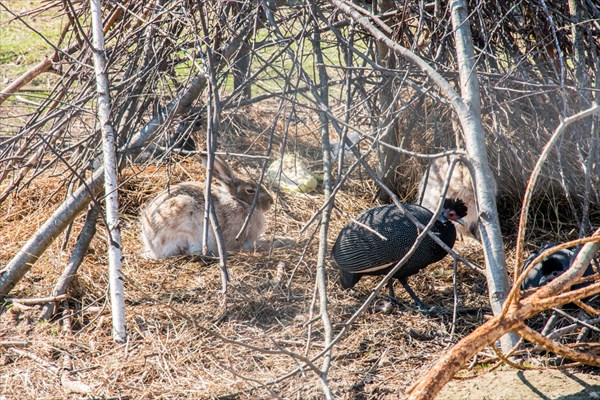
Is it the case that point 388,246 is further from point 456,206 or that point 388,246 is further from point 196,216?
point 196,216

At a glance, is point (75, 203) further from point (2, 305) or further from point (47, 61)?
point (47, 61)

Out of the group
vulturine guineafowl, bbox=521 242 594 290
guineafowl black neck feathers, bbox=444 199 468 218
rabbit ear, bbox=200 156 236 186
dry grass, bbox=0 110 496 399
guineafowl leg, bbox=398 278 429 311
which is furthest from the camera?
rabbit ear, bbox=200 156 236 186

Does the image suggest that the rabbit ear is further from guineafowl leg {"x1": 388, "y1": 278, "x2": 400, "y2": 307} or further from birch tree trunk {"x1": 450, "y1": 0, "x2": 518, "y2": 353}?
birch tree trunk {"x1": 450, "y1": 0, "x2": 518, "y2": 353}

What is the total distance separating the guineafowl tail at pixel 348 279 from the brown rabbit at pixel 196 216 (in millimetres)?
1043

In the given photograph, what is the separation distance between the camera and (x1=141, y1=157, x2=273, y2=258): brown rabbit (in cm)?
580

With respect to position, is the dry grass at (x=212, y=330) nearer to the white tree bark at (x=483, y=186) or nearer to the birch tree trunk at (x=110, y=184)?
the birch tree trunk at (x=110, y=184)

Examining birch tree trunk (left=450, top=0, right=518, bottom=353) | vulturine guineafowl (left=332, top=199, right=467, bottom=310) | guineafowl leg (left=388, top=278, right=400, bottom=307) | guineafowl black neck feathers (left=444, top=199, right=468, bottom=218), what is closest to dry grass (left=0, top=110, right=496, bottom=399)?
guineafowl leg (left=388, top=278, right=400, bottom=307)

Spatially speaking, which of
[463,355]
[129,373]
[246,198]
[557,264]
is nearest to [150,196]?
[246,198]

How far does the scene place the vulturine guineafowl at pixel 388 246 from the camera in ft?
15.8

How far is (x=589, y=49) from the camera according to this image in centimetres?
500

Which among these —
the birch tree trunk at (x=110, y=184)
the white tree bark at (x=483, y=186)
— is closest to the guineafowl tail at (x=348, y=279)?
the white tree bark at (x=483, y=186)

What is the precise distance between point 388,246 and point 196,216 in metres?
1.80

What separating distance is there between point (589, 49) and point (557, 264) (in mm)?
1459

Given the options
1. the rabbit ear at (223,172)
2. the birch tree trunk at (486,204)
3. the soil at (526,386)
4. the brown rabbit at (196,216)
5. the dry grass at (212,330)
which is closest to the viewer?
the birch tree trunk at (486,204)
